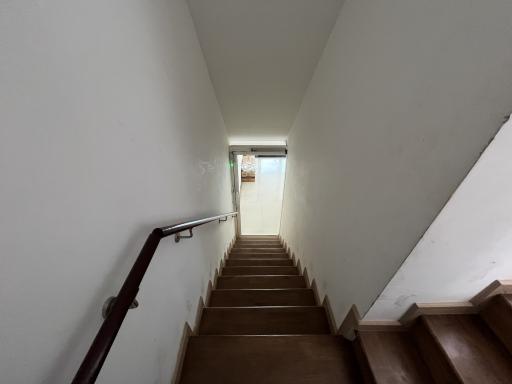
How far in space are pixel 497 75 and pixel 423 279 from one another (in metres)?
0.70

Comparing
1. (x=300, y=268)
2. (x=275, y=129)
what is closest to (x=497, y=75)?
(x=300, y=268)

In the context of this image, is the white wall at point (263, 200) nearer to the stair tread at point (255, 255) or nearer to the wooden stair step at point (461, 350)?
the stair tread at point (255, 255)

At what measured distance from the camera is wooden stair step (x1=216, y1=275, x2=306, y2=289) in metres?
1.88

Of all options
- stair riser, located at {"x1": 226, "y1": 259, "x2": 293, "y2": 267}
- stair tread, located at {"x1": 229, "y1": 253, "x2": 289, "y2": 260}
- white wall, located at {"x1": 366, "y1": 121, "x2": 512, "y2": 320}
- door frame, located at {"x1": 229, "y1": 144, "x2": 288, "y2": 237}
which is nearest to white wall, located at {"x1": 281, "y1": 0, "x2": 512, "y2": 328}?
white wall, located at {"x1": 366, "y1": 121, "x2": 512, "y2": 320}

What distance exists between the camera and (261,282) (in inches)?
75.2

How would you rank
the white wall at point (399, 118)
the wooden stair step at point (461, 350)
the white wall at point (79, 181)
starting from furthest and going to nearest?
the wooden stair step at point (461, 350)
the white wall at point (399, 118)
the white wall at point (79, 181)

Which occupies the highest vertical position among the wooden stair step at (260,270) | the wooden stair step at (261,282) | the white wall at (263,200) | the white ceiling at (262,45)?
the white wall at (263,200)

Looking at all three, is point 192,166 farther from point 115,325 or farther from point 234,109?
point 234,109

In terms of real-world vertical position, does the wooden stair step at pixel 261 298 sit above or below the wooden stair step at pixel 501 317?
above

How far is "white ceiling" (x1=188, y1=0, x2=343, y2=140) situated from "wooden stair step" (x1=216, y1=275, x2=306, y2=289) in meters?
2.21

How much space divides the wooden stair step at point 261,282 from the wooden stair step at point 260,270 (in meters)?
0.29

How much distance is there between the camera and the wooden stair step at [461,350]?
706mm

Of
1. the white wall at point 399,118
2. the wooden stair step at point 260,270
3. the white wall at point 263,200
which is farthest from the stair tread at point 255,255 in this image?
the white wall at point 263,200

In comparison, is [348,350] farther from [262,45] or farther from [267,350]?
[262,45]
